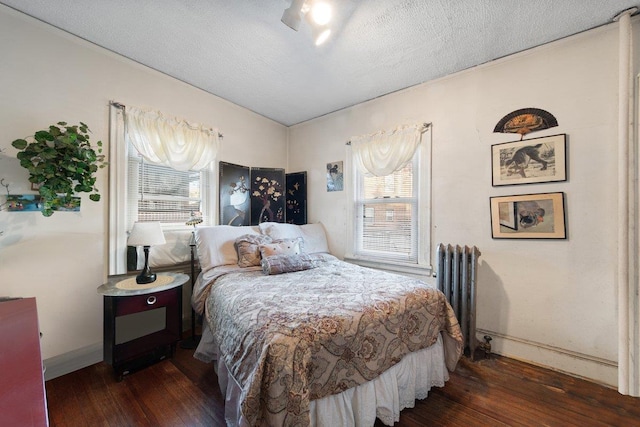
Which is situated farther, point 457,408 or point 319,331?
point 457,408

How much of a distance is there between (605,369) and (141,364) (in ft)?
11.7

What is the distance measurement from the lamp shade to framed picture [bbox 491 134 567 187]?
2.98 metres

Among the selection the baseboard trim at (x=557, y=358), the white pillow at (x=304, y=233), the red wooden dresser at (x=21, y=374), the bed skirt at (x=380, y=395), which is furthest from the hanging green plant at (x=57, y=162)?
the baseboard trim at (x=557, y=358)

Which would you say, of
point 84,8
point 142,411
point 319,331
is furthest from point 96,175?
point 319,331

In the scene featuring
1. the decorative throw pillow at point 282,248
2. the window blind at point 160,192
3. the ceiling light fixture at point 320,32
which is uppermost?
the ceiling light fixture at point 320,32

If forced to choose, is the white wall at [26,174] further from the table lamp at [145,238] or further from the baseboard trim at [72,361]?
the table lamp at [145,238]

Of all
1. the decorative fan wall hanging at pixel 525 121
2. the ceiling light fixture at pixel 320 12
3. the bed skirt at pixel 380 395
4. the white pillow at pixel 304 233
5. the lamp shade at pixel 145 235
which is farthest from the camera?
the white pillow at pixel 304 233

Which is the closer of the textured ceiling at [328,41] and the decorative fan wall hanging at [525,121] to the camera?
the textured ceiling at [328,41]

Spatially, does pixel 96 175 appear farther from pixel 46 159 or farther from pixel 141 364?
pixel 141 364

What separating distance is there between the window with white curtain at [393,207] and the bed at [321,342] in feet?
2.63

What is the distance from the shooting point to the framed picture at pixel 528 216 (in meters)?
2.05

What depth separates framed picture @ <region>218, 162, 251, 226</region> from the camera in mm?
3066

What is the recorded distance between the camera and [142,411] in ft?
5.18

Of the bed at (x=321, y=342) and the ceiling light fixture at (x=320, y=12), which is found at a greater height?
the ceiling light fixture at (x=320, y=12)
